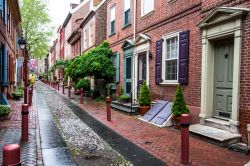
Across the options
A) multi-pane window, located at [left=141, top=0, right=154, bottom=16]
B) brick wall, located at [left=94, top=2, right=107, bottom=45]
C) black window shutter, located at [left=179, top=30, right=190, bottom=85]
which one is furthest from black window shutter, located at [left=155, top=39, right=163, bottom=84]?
brick wall, located at [left=94, top=2, right=107, bottom=45]

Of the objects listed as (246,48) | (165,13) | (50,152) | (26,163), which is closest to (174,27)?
(165,13)

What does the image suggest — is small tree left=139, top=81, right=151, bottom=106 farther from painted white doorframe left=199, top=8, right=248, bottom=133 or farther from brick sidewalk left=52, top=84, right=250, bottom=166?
painted white doorframe left=199, top=8, right=248, bottom=133

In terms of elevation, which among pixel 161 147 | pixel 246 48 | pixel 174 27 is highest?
pixel 174 27

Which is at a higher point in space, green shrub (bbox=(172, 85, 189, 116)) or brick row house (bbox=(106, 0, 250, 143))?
brick row house (bbox=(106, 0, 250, 143))

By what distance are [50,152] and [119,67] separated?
35.4 ft

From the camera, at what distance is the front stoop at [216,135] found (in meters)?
6.80

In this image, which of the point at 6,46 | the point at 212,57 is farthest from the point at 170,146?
the point at 6,46

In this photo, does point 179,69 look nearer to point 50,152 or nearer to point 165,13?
point 165,13

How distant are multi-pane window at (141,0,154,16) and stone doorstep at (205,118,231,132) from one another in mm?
6115

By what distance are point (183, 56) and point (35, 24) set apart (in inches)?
1301

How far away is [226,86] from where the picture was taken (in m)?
7.91

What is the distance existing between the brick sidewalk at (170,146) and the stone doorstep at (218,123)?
72cm

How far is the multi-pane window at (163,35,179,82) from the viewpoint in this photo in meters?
10.5

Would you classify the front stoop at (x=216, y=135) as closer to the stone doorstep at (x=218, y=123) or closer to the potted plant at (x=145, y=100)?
the stone doorstep at (x=218, y=123)
